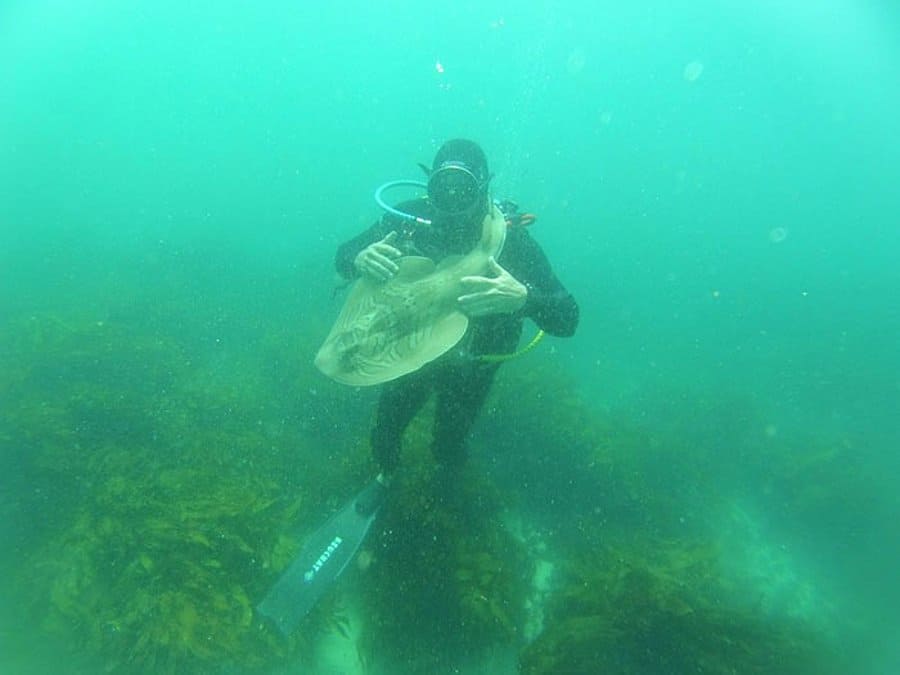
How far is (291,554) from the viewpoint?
5387 mm

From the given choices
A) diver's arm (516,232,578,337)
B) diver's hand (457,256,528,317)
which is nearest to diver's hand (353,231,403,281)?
diver's hand (457,256,528,317)

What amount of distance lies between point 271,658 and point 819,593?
381 inches

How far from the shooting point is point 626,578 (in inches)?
205

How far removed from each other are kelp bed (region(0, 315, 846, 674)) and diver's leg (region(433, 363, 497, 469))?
81 cm

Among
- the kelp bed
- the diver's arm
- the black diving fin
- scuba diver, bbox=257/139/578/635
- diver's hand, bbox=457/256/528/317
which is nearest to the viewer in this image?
diver's hand, bbox=457/256/528/317

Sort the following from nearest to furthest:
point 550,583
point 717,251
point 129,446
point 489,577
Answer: point 489,577 < point 550,583 < point 129,446 < point 717,251

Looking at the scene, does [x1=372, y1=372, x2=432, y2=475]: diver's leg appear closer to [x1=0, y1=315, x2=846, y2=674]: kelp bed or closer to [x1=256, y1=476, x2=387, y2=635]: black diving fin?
[x1=256, y1=476, x2=387, y2=635]: black diving fin

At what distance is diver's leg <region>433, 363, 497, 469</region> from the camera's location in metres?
4.46

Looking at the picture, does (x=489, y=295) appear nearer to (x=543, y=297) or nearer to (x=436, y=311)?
(x=436, y=311)

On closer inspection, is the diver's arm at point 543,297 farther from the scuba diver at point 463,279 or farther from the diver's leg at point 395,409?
the diver's leg at point 395,409

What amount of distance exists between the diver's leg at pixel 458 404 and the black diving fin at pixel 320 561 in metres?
0.91

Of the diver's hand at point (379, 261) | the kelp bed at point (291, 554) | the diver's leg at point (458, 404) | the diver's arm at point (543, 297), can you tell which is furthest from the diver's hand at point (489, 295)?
the kelp bed at point (291, 554)

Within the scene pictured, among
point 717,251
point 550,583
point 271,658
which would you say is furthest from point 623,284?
point 717,251

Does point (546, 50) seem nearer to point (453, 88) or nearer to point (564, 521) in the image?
point (453, 88)
